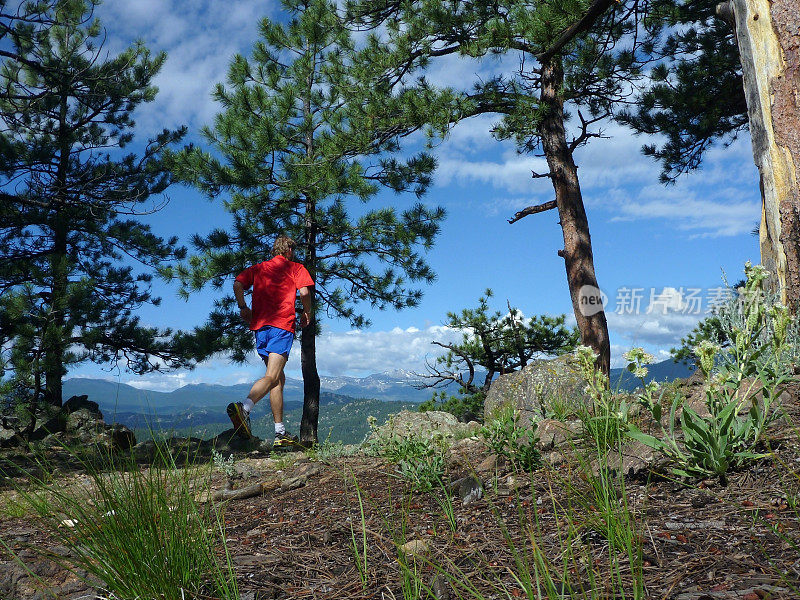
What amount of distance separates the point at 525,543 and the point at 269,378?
4.86m

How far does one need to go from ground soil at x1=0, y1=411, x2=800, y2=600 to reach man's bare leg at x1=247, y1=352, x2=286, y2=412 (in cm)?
327

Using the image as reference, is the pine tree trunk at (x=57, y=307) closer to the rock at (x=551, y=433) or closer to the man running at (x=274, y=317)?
the man running at (x=274, y=317)

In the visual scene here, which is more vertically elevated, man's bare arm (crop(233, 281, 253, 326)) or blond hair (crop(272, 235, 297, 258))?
blond hair (crop(272, 235, 297, 258))

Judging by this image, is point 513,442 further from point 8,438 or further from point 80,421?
point 8,438

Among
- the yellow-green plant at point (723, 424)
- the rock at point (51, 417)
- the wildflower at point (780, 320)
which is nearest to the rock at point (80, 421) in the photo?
the rock at point (51, 417)

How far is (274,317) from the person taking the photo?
646 centimetres

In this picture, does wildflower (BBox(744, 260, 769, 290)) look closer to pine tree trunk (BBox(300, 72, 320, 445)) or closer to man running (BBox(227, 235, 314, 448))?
man running (BBox(227, 235, 314, 448))

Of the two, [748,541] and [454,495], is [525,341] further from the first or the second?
[748,541]

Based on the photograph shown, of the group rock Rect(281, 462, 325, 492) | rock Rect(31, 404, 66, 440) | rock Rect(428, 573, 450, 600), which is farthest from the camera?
rock Rect(31, 404, 66, 440)

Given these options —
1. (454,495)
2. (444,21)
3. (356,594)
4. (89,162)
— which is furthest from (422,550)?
(89,162)

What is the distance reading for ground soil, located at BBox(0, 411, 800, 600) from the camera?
5.54ft

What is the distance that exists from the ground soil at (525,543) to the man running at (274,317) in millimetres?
3362

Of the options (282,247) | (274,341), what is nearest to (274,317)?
(274,341)

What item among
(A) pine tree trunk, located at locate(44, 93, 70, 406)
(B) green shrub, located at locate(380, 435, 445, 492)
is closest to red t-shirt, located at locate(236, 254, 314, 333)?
(B) green shrub, located at locate(380, 435, 445, 492)
